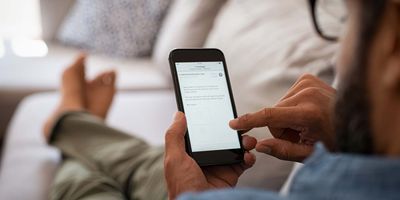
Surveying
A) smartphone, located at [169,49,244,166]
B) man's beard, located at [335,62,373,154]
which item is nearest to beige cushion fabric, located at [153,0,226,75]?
smartphone, located at [169,49,244,166]

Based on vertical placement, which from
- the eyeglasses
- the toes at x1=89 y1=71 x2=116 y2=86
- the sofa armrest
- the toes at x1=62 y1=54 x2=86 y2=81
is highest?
the sofa armrest

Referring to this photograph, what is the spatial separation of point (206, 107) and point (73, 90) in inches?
31.3

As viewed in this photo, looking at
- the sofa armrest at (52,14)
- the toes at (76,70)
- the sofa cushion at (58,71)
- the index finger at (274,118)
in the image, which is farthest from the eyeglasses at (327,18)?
the sofa armrest at (52,14)

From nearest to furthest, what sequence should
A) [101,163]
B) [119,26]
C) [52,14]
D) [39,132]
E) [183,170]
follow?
[183,170] < [101,163] < [39,132] < [119,26] < [52,14]

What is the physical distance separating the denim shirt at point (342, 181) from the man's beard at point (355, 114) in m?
0.02

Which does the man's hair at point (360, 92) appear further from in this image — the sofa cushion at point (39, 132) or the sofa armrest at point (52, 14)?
the sofa armrest at point (52, 14)

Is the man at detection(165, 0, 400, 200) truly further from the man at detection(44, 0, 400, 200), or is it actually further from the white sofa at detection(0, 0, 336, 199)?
the white sofa at detection(0, 0, 336, 199)

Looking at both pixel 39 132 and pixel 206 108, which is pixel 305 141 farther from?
pixel 39 132

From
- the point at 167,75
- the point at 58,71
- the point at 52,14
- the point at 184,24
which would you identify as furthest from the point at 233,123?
the point at 52,14

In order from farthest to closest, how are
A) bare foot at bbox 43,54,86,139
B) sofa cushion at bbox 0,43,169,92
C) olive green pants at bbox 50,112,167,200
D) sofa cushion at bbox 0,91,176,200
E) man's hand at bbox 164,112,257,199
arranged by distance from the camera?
sofa cushion at bbox 0,43,169,92 < bare foot at bbox 43,54,86,139 < sofa cushion at bbox 0,91,176,200 < olive green pants at bbox 50,112,167,200 < man's hand at bbox 164,112,257,199

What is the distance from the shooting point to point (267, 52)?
1277mm

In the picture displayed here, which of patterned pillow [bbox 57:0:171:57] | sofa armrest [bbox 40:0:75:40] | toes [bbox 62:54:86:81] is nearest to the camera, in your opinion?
toes [bbox 62:54:86:81]

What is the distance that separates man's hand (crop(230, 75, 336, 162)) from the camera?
2.53 feet

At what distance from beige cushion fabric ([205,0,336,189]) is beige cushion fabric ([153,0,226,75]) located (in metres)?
0.11
